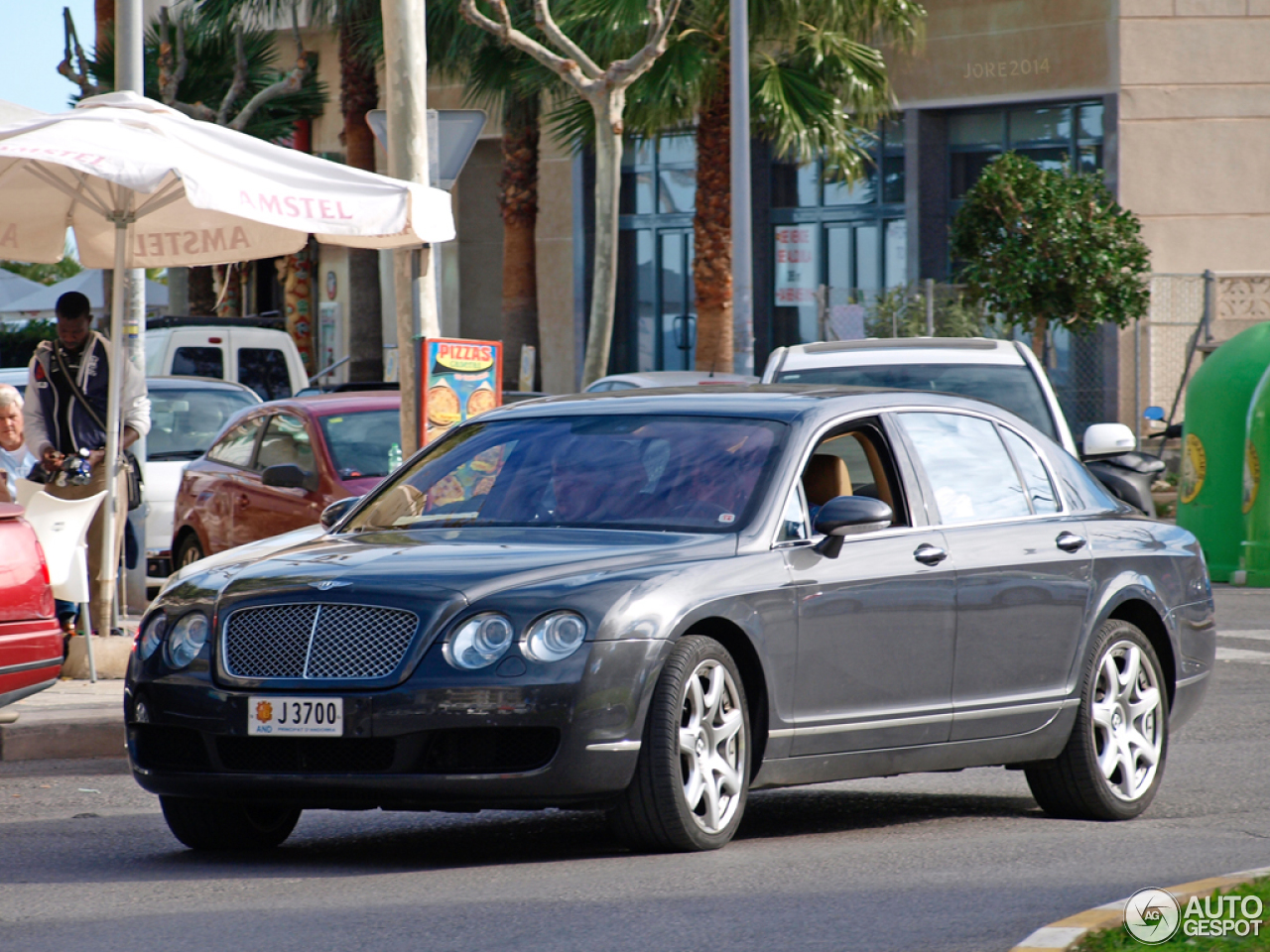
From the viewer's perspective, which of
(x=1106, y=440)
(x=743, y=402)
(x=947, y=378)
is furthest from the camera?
(x=947, y=378)

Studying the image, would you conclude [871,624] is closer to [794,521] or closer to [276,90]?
[794,521]

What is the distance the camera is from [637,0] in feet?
74.0

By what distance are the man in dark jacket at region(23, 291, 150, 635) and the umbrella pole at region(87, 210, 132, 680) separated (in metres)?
0.02

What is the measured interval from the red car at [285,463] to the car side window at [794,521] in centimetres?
609

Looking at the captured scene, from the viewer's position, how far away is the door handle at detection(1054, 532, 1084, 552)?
7672 mm

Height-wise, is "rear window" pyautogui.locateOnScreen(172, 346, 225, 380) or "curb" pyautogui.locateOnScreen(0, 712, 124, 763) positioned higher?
"rear window" pyautogui.locateOnScreen(172, 346, 225, 380)

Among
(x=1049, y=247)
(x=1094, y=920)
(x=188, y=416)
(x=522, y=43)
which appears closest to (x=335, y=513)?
(x=1094, y=920)

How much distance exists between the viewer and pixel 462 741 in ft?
20.0

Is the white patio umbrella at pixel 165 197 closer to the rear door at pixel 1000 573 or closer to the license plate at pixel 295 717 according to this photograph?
the rear door at pixel 1000 573

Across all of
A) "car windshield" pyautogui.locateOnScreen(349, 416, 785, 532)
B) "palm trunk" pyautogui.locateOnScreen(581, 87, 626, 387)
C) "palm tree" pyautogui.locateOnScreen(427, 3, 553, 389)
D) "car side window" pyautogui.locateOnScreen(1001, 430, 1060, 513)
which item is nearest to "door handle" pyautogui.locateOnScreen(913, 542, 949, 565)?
"car windshield" pyautogui.locateOnScreen(349, 416, 785, 532)

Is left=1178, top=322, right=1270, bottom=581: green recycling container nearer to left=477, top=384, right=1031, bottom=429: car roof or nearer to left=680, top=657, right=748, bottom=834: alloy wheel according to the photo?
left=477, top=384, right=1031, bottom=429: car roof

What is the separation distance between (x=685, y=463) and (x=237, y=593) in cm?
157

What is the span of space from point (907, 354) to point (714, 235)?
39.5ft

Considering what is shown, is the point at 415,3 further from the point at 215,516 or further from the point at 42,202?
the point at 215,516
